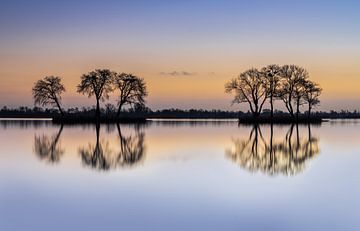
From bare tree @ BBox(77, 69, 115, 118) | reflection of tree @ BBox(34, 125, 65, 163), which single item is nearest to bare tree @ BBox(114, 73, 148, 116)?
bare tree @ BBox(77, 69, 115, 118)

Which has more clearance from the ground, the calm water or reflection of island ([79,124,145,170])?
reflection of island ([79,124,145,170])

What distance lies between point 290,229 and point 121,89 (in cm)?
5666

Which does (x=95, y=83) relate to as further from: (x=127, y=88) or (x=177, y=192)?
(x=177, y=192)

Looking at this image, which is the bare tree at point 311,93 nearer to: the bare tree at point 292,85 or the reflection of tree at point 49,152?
the bare tree at point 292,85

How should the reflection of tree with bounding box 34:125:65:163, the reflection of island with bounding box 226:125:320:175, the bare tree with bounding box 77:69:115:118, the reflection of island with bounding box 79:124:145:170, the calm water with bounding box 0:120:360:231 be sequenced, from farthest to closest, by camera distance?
the bare tree with bounding box 77:69:115:118 → the reflection of tree with bounding box 34:125:65:163 → the reflection of island with bounding box 79:124:145:170 → the reflection of island with bounding box 226:125:320:175 → the calm water with bounding box 0:120:360:231

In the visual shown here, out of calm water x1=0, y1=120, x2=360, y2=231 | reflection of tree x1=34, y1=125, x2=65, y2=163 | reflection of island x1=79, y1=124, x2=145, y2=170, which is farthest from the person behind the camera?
reflection of tree x1=34, y1=125, x2=65, y2=163

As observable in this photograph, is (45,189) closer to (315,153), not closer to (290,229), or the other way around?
(290,229)

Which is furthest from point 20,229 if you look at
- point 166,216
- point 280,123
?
point 280,123

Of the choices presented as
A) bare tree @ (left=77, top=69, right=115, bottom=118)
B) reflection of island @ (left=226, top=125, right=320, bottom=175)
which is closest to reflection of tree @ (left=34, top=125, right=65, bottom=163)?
reflection of island @ (left=226, top=125, right=320, bottom=175)

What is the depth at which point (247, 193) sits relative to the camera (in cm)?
943

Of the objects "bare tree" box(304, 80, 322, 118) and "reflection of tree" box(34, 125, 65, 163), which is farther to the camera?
"bare tree" box(304, 80, 322, 118)

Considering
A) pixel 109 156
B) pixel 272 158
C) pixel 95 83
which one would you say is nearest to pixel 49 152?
pixel 109 156

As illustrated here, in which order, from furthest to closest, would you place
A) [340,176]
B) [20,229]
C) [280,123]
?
1. [280,123]
2. [340,176]
3. [20,229]

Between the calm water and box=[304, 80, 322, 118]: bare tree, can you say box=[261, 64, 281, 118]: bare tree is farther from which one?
the calm water
